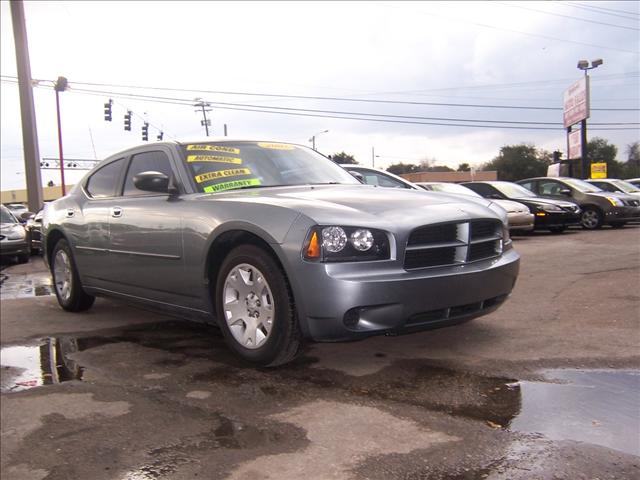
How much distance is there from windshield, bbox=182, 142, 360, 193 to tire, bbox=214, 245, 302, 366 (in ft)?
2.64

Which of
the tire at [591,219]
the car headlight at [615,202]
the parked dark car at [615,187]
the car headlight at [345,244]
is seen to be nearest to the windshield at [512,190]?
the tire at [591,219]

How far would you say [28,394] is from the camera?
3.50 meters

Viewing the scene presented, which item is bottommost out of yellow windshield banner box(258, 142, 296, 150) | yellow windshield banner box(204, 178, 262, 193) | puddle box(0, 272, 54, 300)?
puddle box(0, 272, 54, 300)

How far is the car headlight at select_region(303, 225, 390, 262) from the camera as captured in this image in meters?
3.27

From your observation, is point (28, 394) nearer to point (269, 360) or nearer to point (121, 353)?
point (121, 353)

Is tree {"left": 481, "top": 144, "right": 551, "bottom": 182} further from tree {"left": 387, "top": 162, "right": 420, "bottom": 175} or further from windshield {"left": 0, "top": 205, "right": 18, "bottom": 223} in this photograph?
windshield {"left": 0, "top": 205, "right": 18, "bottom": 223}

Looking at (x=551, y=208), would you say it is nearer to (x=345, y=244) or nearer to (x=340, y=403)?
(x=345, y=244)

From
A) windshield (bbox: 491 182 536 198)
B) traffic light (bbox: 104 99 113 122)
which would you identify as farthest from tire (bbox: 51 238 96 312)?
traffic light (bbox: 104 99 113 122)

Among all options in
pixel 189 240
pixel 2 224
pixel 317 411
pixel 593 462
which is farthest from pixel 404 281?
pixel 2 224

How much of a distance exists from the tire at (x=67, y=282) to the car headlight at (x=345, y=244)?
3.41m

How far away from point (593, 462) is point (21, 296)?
23.2 feet

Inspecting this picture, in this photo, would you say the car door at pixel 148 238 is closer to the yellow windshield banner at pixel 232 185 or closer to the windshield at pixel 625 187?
the yellow windshield banner at pixel 232 185

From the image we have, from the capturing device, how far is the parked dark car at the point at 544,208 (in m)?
13.2

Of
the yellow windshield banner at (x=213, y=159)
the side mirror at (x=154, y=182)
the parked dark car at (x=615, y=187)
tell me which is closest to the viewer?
the side mirror at (x=154, y=182)
